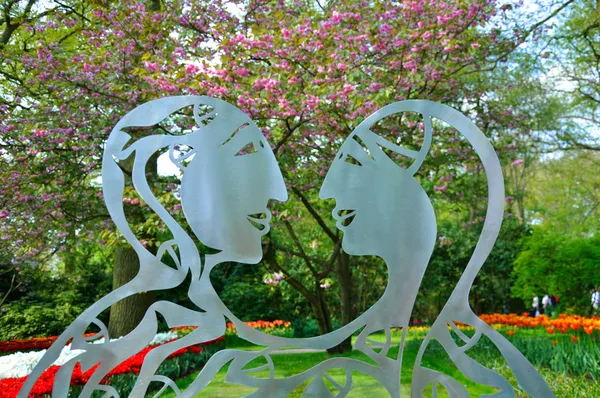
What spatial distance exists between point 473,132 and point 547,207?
63.9ft

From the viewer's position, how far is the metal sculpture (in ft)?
12.1

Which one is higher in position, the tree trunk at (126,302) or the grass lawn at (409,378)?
the tree trunk at (126,302)

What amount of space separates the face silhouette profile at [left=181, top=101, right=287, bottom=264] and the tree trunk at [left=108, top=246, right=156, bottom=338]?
611 centimetres

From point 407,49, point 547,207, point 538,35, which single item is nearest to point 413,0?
point 407,49

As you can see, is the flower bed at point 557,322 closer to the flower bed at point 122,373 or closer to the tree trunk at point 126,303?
the flower bed at point 122,373

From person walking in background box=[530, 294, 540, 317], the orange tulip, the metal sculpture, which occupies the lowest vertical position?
person walking in background box=[530, 294, 540, 317]

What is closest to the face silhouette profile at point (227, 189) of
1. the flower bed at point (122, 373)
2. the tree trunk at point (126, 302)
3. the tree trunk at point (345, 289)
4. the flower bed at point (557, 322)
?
the flower bed at point (122, 373)

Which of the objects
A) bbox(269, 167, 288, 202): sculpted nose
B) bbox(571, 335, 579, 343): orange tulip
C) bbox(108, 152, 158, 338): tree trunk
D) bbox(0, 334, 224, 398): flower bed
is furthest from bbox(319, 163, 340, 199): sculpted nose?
bbox(108, 152, 158, 338): tree trunk

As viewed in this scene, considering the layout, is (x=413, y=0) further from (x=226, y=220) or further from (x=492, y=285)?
(x=492, y=285)

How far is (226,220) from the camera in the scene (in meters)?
3.78

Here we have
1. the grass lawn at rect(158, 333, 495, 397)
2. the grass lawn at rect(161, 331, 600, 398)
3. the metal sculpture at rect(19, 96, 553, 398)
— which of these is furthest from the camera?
the grass lawn at rect(158, 333, 495, 397)

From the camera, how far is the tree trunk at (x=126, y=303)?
944 cm

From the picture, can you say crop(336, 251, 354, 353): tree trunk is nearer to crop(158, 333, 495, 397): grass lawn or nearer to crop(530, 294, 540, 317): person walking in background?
crop(158, 333, 495, 397): grass lawn

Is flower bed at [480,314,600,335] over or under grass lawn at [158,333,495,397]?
over
